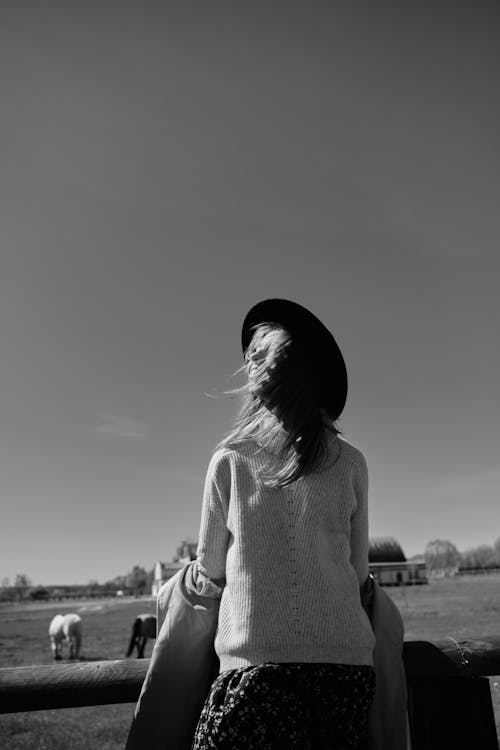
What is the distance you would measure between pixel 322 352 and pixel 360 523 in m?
0.64

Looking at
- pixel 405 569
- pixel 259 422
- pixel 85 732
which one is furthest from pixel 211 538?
pixel 405 569

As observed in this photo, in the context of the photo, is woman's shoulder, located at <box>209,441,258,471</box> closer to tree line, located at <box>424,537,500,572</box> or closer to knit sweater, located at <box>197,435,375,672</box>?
knit sweater, located at <box>197,435,375,672</box>

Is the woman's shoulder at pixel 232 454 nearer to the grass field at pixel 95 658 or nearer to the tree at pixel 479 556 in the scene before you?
the grass field at pixel 95 658

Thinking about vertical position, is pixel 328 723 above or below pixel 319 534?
below

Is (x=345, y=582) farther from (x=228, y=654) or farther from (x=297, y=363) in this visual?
(x=297, y=363)

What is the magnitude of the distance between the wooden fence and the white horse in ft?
62.5

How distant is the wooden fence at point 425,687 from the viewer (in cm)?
202

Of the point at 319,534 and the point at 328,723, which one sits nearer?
the point at 328,723

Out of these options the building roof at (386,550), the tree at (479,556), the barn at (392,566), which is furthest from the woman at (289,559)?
the tree at (479,556)

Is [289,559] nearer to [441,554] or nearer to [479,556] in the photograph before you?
[441,554]

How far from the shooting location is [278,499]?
173 cm

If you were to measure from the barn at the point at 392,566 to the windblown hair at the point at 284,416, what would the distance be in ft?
213

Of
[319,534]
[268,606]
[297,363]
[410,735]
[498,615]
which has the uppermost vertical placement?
[297,363]

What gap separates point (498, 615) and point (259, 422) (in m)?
24.4
